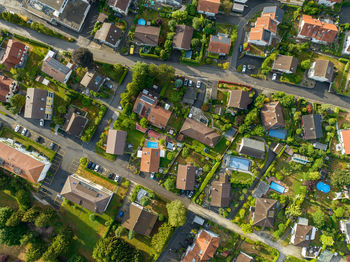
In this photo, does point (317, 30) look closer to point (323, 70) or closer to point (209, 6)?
point (323, 70)

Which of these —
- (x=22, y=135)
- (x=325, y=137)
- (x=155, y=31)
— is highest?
(x=155, y=31)

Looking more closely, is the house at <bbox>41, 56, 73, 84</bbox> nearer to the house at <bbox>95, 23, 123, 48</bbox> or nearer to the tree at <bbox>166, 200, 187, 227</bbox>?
the house at <bbox>95, 23, 123, 48</bbox>

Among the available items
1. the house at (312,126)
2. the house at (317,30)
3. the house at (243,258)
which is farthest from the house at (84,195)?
the house at (317,30)

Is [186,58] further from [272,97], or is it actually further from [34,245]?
[34,245]

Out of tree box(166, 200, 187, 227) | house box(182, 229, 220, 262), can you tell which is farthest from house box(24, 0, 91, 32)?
house box(182, 229, 220, 262)

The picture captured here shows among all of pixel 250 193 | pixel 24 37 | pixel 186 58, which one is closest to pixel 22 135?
pixel 24 37

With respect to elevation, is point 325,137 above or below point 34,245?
above
